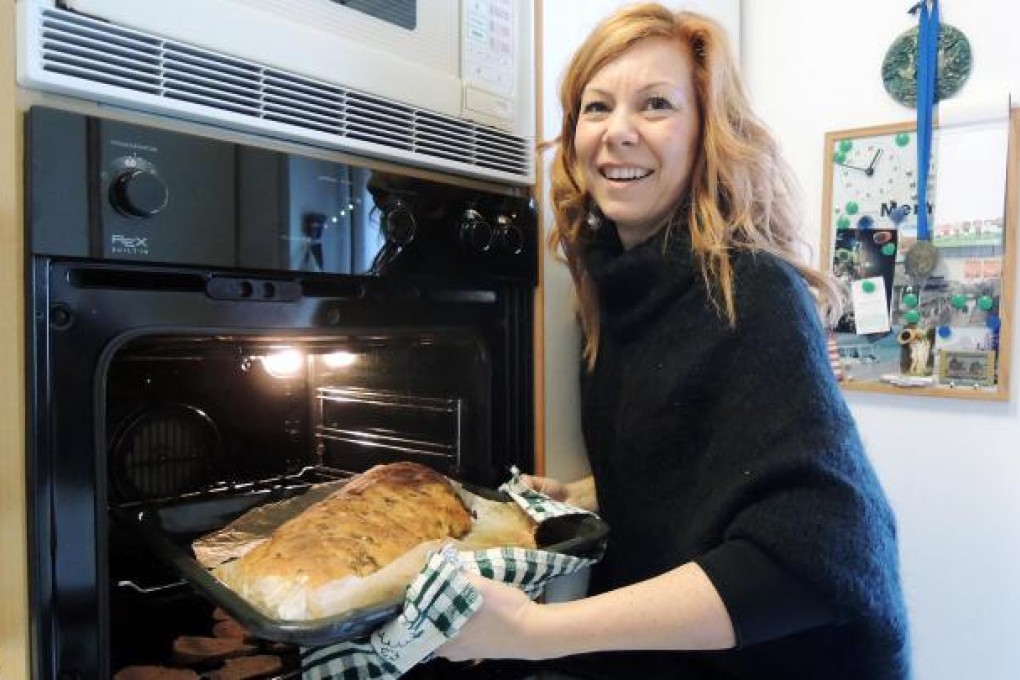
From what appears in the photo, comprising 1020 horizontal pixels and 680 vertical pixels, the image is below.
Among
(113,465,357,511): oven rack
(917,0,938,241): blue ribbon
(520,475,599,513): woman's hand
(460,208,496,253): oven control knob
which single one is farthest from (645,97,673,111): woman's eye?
(917,0,938,241): blue ribbon

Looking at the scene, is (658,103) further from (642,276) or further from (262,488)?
(262,488)

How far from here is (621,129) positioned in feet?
2.93

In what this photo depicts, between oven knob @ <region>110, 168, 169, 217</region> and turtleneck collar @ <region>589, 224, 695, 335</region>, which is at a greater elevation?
oven knob @ <region>110, 168, 169, 217</region>

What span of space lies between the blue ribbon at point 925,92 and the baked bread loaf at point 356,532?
1.17m

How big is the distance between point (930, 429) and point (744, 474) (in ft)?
3.14

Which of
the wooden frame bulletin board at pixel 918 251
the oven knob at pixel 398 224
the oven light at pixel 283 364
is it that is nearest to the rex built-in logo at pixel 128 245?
the oven knob at pixel 398 224

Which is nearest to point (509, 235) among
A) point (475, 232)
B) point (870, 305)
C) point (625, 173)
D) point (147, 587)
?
point (475, 232)

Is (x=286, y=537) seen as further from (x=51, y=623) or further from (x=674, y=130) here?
(x=674, y=130)

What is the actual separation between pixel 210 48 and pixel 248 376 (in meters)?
0.47

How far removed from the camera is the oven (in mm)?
593

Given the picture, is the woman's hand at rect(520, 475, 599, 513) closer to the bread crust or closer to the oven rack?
the bread crust

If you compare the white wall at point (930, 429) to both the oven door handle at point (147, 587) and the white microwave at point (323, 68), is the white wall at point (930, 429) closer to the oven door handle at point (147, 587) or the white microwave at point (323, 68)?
the white microwave at point (323, 68)

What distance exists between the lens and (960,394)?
1399 mm

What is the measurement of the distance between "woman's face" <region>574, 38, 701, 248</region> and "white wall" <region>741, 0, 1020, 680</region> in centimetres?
→ 82
